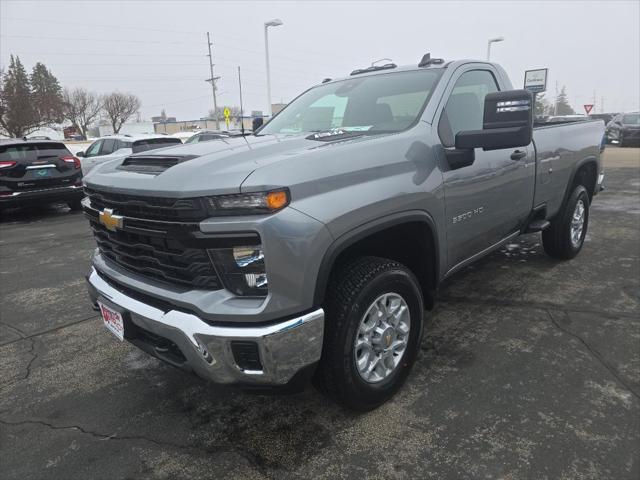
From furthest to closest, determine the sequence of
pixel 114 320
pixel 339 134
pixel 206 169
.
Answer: pixel 339 134, pixel 114 320, pixel 206 169

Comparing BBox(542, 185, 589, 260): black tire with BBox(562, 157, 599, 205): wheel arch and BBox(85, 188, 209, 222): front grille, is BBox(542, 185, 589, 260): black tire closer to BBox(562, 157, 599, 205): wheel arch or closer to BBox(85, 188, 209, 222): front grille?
BBox(562, 157, 599, 205): wheel arch

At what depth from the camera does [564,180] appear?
182 inches

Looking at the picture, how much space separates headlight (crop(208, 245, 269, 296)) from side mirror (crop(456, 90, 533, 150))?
1526mm

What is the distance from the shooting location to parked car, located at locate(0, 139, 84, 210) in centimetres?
869

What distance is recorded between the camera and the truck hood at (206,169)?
2107 millimetres

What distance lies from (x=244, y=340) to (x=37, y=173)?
870 centimetres

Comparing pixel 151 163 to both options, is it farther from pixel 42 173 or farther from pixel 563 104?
pixel 563 104

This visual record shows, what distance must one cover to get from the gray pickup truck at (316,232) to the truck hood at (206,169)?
11 mm

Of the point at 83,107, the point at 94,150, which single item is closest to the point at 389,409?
the point at 94,150

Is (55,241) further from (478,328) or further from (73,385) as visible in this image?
(478,328)

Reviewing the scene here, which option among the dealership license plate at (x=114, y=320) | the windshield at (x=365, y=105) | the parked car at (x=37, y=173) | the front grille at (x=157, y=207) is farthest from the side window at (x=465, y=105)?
the parked car at (x=37, y=173)

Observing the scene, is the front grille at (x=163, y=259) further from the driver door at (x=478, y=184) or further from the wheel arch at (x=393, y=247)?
the driver door at (x=478, y=184)

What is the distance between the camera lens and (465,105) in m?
3.46

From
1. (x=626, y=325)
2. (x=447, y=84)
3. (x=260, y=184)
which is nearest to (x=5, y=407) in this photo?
(x=260, y=184)
